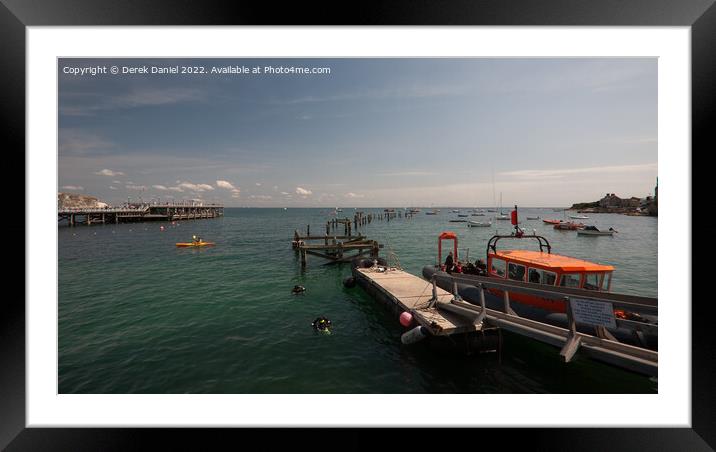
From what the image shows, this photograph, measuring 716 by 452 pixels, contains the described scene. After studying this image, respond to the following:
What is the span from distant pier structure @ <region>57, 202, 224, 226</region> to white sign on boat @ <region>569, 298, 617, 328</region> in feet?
264

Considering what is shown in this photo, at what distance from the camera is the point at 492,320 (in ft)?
26.4

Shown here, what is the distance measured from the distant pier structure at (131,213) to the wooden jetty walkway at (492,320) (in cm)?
7436

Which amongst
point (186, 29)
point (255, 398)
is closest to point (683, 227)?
point (255, 398)

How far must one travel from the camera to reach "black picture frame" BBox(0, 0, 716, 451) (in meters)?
4.26

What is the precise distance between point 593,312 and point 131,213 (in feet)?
300

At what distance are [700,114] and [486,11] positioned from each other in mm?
3635

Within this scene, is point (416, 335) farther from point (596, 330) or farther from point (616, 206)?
point (616, 206)

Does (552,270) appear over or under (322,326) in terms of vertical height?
over

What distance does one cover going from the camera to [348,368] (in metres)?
8.64

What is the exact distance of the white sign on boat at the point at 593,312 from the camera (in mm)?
5496

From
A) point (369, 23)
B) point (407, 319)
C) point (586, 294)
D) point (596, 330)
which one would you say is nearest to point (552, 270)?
point (596, 330)

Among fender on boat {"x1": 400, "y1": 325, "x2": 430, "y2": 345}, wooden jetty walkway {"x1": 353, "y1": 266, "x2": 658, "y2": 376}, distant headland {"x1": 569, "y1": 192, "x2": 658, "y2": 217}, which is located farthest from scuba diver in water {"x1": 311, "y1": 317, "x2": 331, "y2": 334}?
distant headland {"x1": 569, "y1": 192, "x2": 658, "y2": 217}

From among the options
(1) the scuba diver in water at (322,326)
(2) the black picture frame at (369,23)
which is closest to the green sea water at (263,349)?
(1) the scuba diver in water at (322,326)

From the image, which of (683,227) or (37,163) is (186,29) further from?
(683,227)
